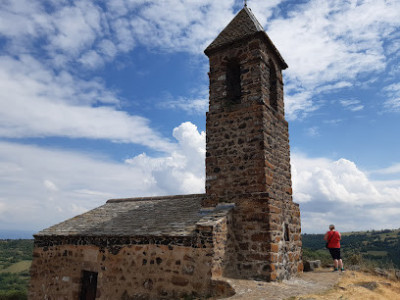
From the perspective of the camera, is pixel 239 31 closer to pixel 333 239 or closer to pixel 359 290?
pixel 333 239

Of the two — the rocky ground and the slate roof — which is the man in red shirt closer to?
the rocky ground

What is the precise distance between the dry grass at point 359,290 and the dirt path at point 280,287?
0.27 m

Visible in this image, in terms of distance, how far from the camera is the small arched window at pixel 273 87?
10.1m

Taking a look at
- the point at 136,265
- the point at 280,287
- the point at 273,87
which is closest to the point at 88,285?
the point at 136,265

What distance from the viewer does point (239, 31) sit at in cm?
989

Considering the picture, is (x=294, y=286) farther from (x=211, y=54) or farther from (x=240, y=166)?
(x=211, y=54)

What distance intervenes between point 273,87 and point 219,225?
527 centimetres

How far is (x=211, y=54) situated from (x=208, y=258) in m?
6.66

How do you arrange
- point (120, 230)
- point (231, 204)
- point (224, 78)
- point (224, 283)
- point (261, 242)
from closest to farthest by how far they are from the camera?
point (224, 283)
point (261, 242)
point (231, 204)
point (120, 230)
point (224, 78)

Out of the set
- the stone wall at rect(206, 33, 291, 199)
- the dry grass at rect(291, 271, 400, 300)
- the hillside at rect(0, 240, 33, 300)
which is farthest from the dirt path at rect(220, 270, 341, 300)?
the hillside at rect(0, 240, 33, 300)

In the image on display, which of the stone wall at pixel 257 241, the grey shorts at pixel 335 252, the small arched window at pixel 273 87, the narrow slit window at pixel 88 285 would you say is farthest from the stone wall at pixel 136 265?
the small arched window at pixel 273 87

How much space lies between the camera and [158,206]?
11.0 metres

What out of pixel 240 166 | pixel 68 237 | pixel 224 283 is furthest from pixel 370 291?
pixel 68 237

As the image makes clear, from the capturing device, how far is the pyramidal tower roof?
9586mm
